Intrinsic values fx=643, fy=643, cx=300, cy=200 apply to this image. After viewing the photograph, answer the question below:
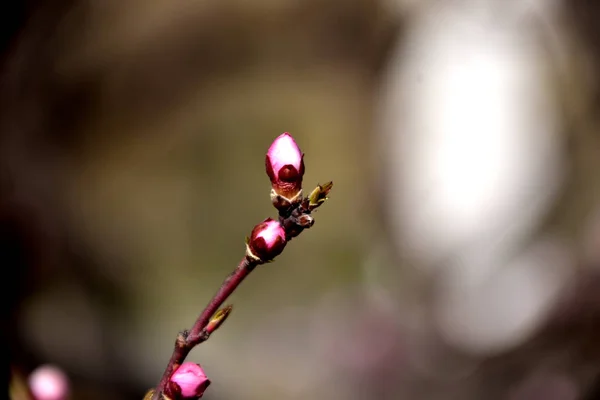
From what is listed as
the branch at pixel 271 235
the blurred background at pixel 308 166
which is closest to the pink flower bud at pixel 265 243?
the branch at pixel 271 235

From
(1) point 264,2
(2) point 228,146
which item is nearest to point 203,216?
(2) point 228,146

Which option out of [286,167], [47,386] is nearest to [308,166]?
[47,386]

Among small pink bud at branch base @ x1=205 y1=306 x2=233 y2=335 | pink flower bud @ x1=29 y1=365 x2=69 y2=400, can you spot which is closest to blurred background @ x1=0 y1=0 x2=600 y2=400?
pink flower bud @ x1=29 y1=365 x2=69 y2=400

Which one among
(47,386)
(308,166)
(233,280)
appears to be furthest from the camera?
(308,166)

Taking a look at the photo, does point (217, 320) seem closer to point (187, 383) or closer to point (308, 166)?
point (187, 383)

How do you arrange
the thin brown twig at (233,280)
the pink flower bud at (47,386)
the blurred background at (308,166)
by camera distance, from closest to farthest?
the thin brown twig at (233,280) < the pink flower bud at (47,386) < the blurred background at (308,166)

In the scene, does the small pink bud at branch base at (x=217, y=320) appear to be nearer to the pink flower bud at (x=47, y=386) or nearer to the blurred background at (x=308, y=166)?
the pink flower bud at (x=47, y=386)
